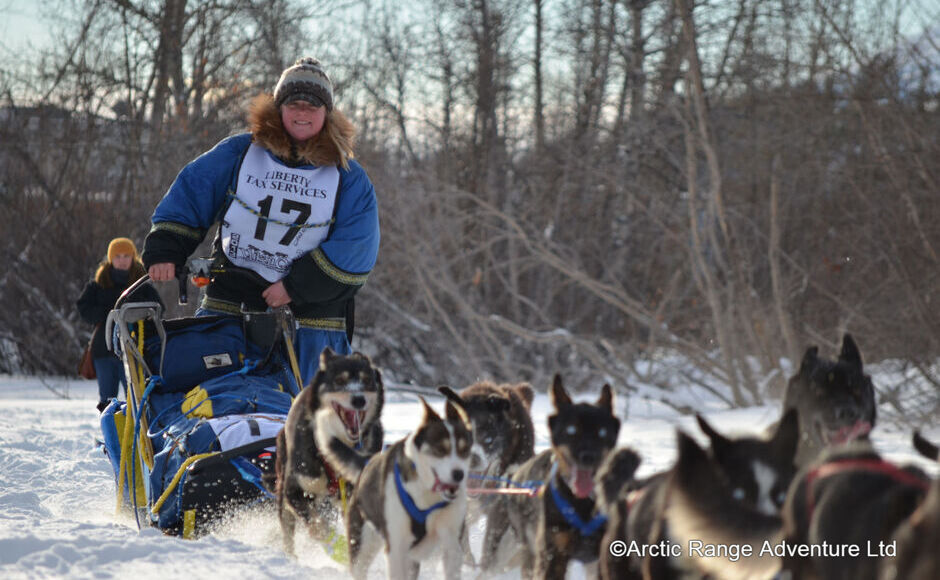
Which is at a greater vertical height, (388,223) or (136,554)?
(388,223)

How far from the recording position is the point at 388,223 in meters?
11.6

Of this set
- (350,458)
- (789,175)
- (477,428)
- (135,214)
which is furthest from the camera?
(135,214)

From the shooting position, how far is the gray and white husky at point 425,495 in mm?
2969

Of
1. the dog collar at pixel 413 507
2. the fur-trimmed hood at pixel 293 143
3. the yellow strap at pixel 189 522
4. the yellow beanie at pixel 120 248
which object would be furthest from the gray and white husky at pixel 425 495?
the yellow beanie at pixel 120 248

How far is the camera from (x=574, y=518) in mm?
2775

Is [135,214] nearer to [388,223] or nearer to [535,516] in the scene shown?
[388,223]

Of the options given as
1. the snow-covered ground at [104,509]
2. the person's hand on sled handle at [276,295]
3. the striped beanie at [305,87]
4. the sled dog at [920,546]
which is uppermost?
the striped beanie at [305,87]

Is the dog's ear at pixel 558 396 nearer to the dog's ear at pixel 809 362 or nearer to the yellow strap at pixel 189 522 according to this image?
the dog's ear at pixel 809 362

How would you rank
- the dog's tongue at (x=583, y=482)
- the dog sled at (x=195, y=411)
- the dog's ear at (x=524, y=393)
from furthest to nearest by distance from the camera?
the dog's ear at (x=524, y=393), the dog sled at (x=195, y=411), the dog's tongue at (x=583, y=482)

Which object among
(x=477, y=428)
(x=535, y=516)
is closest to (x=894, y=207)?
(x=477, y=428)

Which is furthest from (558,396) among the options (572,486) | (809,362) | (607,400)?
(809,362)

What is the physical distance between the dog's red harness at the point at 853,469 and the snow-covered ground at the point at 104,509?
33cm

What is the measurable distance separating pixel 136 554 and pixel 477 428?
1.33 m

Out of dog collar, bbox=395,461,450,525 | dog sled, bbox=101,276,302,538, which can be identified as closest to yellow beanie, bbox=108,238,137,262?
dog sled, bbox=101,276,302,538
